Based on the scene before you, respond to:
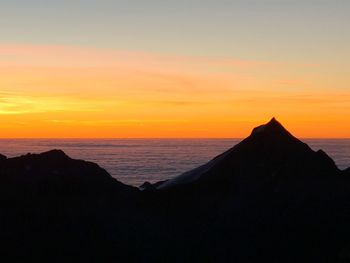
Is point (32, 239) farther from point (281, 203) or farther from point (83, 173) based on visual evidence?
point (281, 203)

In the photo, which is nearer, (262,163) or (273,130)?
(262,163)

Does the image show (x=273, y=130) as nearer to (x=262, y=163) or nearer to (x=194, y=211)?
(x=262, y=163)

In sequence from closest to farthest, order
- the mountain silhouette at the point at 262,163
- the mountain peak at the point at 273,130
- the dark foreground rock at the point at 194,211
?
the dark foreground rock at the point at 194,211 → the mountain silhouette at the point at 262,163 → the mountain peak at the point at 273,130

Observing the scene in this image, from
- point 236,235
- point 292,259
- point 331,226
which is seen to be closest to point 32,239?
point 236,235

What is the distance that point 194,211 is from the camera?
56.1 feet

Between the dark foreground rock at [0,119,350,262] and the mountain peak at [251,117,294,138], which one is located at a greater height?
the mountain peak at [251,117,294,138]

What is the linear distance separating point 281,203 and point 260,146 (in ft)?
7.74

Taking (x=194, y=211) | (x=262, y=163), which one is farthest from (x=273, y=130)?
(x=194, y=211)

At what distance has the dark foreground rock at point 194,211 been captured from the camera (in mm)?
15891

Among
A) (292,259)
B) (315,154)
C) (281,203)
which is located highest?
(315,154)

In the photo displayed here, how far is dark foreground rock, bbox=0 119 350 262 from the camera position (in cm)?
1589

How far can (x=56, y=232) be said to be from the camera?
1598 centimetres

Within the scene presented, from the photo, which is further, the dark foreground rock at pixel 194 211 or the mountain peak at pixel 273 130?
the mountain peak at pixel 273 130

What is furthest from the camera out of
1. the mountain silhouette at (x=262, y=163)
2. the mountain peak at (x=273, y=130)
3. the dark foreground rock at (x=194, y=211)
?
the mountain peak at (x=273, y=130)
